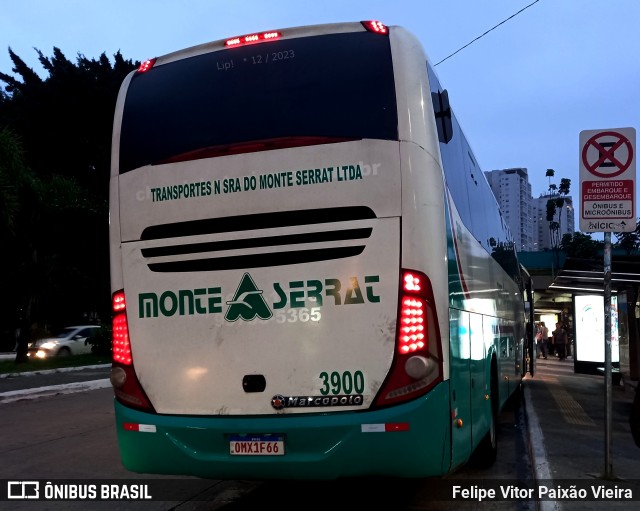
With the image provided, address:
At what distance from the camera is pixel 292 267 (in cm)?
480

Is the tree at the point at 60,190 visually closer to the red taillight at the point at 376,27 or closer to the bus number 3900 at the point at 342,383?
the red taillight at the point at 376,27

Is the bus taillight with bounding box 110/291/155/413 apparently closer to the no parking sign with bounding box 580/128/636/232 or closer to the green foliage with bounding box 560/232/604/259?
the no parking sign with bounding box 580/128/636/232

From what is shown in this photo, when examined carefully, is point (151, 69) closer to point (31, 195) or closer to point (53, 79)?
point (31, 195)

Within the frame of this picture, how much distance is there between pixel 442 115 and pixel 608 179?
8.17ft

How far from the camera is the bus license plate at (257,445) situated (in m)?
4.66

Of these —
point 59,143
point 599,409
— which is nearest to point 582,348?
point 599,409

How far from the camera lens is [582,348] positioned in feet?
63.8

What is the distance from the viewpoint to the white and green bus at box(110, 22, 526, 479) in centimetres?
459

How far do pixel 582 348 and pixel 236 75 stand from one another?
1673 cm

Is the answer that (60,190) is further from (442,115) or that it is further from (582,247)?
(582,247)

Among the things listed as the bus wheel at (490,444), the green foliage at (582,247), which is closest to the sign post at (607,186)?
the bus wheel at (490,444)

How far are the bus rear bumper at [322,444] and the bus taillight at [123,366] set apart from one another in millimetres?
293

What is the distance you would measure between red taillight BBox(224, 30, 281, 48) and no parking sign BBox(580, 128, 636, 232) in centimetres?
345

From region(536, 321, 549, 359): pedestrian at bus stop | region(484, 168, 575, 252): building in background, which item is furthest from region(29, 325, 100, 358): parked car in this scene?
region(484, 168, 575, 252): building in background
